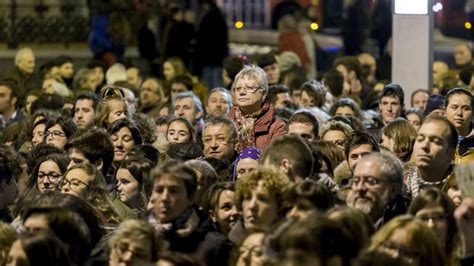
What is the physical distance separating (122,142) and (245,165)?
8.88 feet

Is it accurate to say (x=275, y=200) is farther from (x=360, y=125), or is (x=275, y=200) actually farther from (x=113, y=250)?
(x=360, y=125)

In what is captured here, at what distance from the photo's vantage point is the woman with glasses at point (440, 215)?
37.1 ft

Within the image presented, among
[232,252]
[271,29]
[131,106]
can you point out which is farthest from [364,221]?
[271,29]

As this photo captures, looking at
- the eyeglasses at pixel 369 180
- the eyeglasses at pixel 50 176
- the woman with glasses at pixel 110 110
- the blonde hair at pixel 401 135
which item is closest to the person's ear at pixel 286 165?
the eyeglasses at pixel 369 180

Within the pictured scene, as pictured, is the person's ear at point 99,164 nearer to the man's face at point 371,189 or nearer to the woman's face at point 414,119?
the man's face at point 371,189

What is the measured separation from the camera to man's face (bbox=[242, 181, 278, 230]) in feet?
38.7

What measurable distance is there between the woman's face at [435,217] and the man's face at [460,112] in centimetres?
516

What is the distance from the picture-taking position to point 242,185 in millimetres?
11977

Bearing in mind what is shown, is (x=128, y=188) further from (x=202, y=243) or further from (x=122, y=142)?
(x=202, y=243)

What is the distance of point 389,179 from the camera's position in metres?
12.3

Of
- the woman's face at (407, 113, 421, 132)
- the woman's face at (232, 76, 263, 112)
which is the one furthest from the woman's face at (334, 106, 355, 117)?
the woman's face at (232, 76, 263, 112)

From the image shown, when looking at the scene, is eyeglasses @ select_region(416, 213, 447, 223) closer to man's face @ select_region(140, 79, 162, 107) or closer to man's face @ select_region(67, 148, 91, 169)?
man's face @ select_region(67, 148, 91, 169)

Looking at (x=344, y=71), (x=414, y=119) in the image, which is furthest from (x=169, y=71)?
(x=414, y=119)

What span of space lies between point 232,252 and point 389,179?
135 cm
